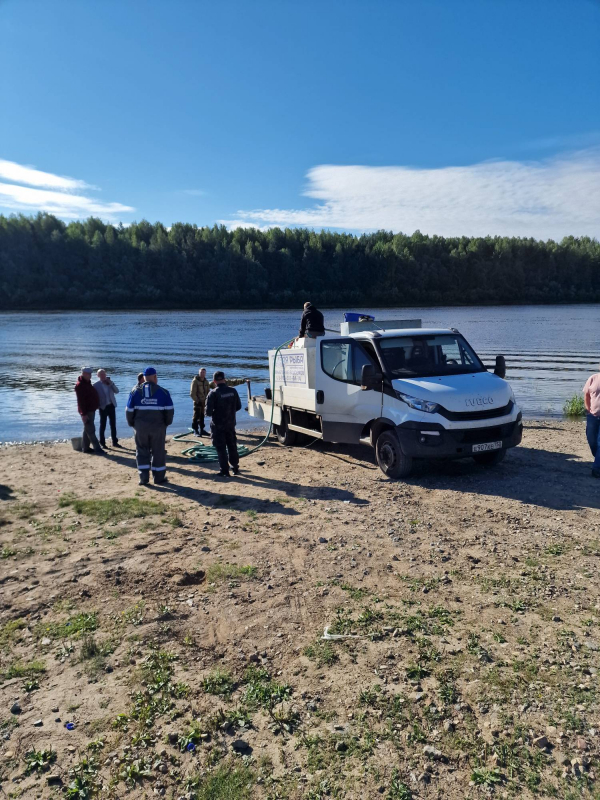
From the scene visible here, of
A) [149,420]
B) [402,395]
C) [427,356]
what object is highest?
[427,356]

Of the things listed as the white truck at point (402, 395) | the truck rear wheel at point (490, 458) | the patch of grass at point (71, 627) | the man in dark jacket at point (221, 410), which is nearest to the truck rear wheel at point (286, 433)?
the white truck at point (402, 395)

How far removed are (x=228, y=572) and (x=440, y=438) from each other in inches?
170

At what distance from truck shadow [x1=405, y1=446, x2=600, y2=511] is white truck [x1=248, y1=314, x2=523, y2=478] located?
0.41m

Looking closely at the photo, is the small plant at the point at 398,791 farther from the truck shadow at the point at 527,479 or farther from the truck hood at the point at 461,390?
the truck hood at the point at 461,390

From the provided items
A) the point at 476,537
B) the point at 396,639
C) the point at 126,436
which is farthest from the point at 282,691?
the point at 126,436

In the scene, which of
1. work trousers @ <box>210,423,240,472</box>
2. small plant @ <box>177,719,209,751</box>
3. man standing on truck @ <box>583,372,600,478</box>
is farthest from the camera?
work trousers @ <box>210,423,240,472</box>

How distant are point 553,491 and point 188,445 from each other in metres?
8.57

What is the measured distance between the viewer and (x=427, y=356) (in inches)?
411

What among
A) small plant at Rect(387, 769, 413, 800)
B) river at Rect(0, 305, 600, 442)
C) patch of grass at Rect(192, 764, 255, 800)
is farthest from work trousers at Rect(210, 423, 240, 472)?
small plant at Rect(387, 769, 413, 800)

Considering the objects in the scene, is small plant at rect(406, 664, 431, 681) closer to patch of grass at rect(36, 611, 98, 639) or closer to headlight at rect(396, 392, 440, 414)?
patch of grass at rect(36, 611, 98, 639)

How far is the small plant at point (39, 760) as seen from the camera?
3.65 metres

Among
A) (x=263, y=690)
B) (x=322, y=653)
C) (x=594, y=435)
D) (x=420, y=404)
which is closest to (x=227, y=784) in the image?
(x=263, y=690)

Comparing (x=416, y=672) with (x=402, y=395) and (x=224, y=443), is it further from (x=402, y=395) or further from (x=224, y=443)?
(x=224, y=443)

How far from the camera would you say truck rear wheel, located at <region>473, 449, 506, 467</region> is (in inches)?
400
